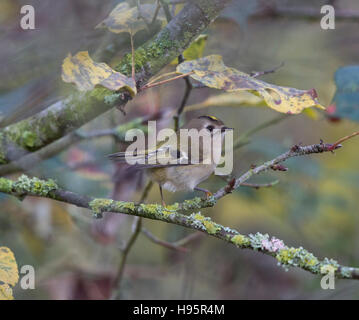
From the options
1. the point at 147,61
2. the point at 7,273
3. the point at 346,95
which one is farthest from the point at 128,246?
the point at 346,95

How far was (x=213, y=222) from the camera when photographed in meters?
1.19

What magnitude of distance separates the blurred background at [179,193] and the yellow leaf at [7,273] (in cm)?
79

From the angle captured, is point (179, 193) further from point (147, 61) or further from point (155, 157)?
point (147, 61)

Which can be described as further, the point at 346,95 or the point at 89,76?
the point at 346,95

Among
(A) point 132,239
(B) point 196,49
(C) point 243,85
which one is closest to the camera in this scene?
(C) point 243,85

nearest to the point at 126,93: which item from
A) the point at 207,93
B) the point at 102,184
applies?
the point at 102,184

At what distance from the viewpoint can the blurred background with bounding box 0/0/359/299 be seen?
2.33 m

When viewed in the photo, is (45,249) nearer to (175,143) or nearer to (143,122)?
(143,122)

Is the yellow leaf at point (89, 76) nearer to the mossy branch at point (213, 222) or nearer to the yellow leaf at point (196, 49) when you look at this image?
the mossy branch at point (213, 222)

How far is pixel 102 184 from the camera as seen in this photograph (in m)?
2.50

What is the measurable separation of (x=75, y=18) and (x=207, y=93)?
113 centimetres

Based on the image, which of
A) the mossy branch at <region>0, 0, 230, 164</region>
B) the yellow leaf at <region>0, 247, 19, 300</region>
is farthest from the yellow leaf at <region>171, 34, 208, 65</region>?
the yellow leaf at <region>0, 247, 19, 300</region>

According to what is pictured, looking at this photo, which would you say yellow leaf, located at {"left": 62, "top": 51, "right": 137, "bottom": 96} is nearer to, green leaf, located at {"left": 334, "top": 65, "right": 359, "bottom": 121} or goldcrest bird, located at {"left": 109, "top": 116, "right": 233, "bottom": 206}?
goldcrest bird, located at {"left": 109, "top": 116, "right": 233, "bottom": 206}

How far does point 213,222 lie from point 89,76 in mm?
536
